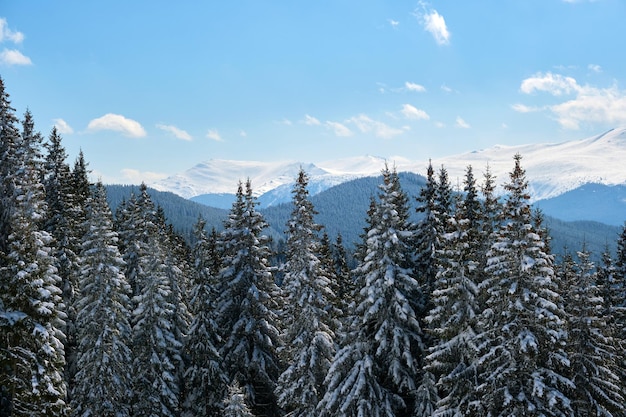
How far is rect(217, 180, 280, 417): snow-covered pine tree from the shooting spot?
29938mm

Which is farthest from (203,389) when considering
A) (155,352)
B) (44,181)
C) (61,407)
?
(44,181)

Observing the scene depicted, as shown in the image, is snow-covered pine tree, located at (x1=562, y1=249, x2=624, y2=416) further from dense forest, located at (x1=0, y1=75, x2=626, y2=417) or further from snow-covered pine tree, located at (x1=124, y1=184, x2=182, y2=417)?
snow-covered pine tree, located at (x1=124, y1=184, x2=182, y2=417)

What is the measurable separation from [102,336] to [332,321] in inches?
561

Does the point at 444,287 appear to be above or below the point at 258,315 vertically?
above

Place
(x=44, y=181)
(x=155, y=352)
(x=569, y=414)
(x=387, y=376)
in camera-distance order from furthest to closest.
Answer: (x=44, y=181)
(x=155, y=352)
(x=387, y=376)
(x=569, y=414)

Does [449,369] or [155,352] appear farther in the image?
[155,352]

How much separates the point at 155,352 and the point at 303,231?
44.9 ft

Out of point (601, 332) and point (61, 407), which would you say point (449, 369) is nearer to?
point (601, 332)

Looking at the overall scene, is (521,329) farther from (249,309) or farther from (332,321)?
(249,309)

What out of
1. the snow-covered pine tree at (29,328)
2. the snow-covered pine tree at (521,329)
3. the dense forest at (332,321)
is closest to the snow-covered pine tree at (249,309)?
the dense forest at (332,321)

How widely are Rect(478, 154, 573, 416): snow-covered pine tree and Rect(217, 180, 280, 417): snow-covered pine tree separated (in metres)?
14.1

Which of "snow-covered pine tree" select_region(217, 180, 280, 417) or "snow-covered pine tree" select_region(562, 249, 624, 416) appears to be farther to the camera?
"snow-covered pine tree" select_region(217, 180, 280, 417)

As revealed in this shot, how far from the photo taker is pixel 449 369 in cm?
2194

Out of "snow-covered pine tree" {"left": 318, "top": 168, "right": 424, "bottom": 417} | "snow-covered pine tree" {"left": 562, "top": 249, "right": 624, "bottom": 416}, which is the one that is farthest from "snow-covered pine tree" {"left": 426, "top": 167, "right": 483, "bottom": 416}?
"snow-covered pine tree" {"left": 562, "top": 249, "right": 624, "bottom": 416}
